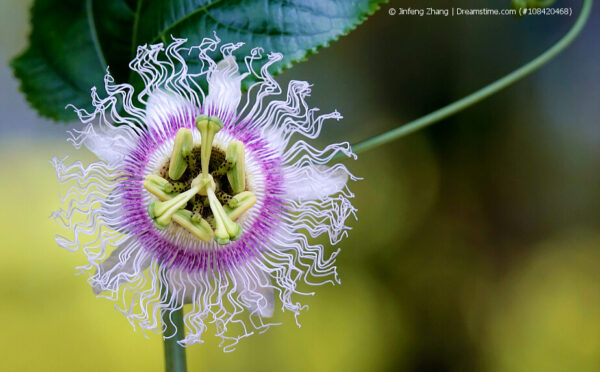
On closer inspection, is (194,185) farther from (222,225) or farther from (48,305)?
(48,305)

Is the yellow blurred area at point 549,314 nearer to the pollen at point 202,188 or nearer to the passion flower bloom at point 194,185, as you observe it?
the passion flower bloom at point 194,185

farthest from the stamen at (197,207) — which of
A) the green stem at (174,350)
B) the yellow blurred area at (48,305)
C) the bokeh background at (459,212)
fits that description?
the bokeh background at (459,212)

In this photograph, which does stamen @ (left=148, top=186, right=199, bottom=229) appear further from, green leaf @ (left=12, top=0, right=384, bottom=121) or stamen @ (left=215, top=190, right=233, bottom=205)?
green leaf @ (left=12, top=0, right=384, bottom=121)

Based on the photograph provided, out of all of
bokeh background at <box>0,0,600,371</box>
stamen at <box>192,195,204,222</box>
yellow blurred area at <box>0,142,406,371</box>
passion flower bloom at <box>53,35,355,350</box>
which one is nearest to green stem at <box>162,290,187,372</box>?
passion flower bloom at <box>53,35,355,350</box>

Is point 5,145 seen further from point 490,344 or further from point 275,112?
point 490,344

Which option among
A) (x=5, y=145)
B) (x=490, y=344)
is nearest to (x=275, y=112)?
(x=5, y=145)

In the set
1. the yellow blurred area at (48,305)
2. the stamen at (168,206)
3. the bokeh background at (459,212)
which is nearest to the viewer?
the stamen at (168,206)

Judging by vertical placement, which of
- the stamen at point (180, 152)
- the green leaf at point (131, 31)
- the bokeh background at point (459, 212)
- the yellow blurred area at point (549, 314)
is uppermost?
the green leaf at point (131, 31)
